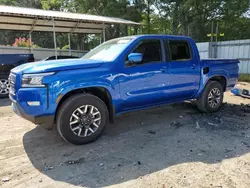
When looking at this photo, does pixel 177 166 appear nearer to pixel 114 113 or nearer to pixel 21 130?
pixel 114 113

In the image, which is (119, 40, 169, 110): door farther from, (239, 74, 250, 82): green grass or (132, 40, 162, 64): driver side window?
(239, 74, 250, 82): green grass

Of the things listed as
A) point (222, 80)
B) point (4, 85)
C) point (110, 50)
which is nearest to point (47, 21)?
point (4, 85)

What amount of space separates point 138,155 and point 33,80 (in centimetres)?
202

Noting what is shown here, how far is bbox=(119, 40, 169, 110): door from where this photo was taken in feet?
13.5

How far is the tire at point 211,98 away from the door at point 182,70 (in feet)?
1.11

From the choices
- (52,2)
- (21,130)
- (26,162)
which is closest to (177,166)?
(26,162)

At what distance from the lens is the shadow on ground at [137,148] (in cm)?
300

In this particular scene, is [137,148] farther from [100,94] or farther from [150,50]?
[150,50]

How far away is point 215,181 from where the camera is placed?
273cm

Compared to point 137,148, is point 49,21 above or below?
above

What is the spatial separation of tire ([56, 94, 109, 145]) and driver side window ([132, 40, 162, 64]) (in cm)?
132

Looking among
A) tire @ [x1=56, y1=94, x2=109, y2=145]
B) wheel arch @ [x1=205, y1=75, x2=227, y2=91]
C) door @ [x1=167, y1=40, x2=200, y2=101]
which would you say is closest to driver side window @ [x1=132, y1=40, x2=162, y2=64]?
door @ [x1=167, y1=40, x2=200, y2=101]

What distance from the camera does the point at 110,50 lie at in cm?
447

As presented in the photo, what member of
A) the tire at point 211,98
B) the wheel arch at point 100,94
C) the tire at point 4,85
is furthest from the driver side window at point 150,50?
the tire at point 4,85
